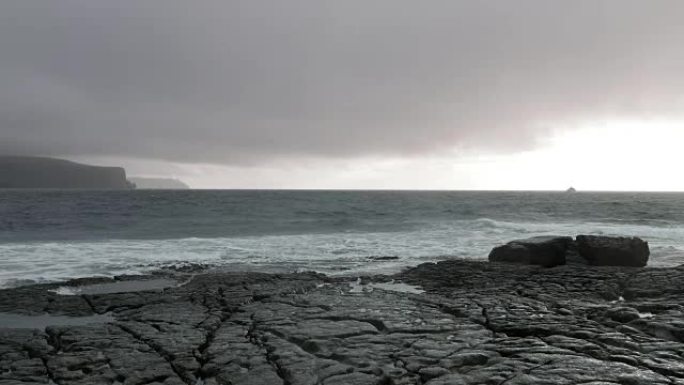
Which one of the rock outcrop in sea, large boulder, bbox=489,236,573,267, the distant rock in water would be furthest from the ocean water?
the rock outcrop in sea

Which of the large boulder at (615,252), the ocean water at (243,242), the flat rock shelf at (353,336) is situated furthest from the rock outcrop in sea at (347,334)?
the ocean water at (243,242)

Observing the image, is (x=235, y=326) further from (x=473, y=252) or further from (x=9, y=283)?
(x=473, y=252)

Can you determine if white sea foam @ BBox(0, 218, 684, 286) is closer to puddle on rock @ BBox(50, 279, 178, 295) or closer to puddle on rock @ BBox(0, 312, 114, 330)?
puddle on rock @ BBox(50, 279, 178, 295)

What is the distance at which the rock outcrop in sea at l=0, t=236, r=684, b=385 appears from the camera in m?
7.92

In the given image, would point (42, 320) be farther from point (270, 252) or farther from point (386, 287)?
point (270, 252)

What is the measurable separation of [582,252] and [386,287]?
A: 35.8 ft

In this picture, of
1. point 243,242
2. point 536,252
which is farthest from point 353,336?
point 243,242

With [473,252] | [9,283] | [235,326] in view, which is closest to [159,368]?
[235,326]

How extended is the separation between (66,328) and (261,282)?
696cm

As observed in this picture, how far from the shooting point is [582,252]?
73.2 feet

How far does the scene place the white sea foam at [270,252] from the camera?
2088 cm

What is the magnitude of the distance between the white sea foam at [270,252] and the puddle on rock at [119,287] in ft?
7.31

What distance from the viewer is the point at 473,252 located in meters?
27.3

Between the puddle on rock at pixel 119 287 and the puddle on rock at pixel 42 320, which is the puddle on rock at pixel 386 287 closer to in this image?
the puddle on rock at pixel 119 287
